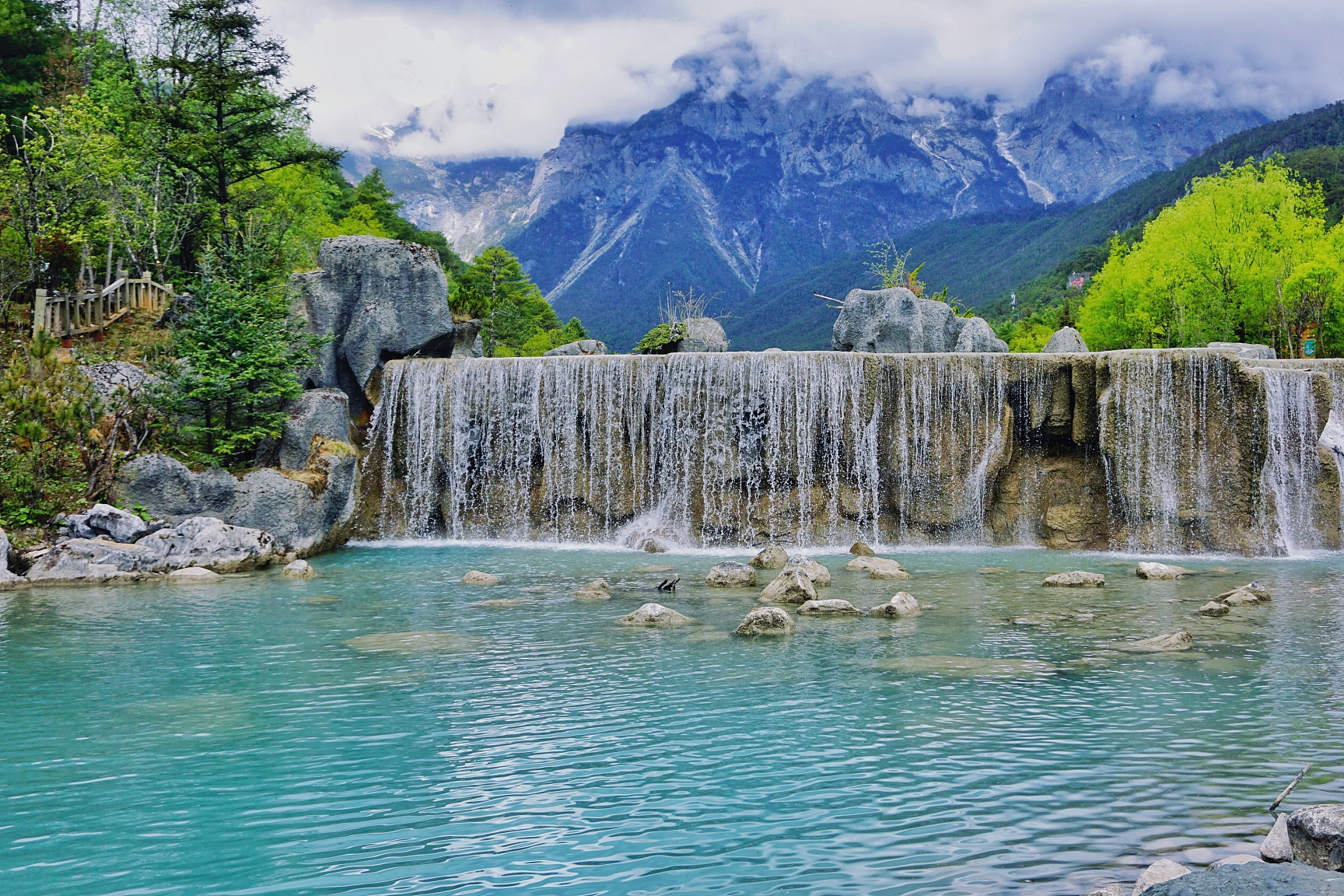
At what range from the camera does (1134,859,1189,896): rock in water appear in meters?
4.41

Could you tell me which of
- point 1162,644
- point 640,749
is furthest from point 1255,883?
point 1162,644

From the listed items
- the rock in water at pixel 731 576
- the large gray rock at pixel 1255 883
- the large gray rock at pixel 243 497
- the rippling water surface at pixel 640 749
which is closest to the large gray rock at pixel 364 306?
the large gray rock at pixel 243 497

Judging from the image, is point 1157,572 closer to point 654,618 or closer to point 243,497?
point 654,618

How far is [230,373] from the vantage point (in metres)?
19.5

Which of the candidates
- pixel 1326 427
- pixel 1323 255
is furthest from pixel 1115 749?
pixel 1323 255

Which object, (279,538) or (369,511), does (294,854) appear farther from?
(369,511)

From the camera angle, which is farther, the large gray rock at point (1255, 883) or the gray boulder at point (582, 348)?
the gray boulder at point (582, 348)

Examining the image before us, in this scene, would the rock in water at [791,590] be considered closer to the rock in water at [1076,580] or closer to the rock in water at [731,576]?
the rock in water at [731,576]

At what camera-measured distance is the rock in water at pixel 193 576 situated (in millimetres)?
15344

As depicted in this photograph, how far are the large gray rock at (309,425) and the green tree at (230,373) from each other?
23 centimetres

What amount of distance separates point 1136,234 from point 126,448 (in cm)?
7475

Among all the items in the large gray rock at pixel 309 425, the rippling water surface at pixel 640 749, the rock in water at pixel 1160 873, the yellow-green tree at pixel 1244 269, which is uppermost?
the yellow-green tree at pixel 1244 269

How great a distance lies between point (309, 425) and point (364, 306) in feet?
14.9

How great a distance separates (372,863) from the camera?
5.08 meters
